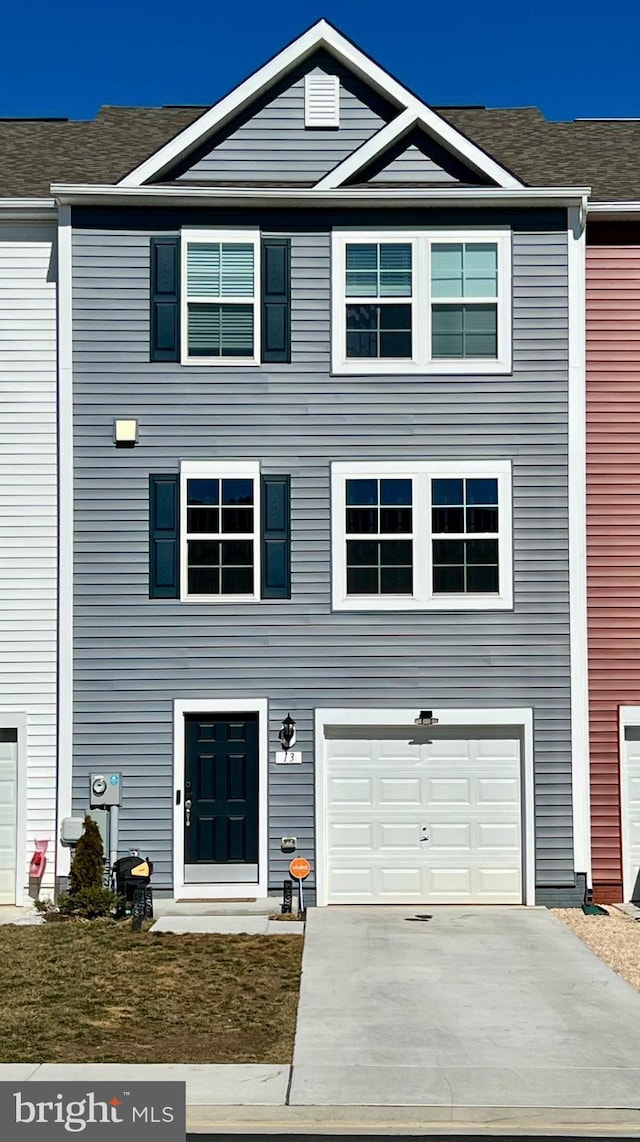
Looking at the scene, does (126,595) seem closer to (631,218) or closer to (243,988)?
(243,988)

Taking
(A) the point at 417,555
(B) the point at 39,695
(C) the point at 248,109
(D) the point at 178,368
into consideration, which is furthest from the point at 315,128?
(B) the point at 39,695

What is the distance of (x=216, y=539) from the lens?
15.2 m

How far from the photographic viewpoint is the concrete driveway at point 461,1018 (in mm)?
8258

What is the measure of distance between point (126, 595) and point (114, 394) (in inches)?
95.1

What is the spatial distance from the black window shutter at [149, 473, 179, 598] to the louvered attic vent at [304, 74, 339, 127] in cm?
501

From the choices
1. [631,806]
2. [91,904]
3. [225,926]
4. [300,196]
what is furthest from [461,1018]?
[300,196]

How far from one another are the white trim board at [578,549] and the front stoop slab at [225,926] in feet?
12.0

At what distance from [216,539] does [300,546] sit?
3.28 ft

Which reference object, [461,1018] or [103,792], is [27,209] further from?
[461,1018]

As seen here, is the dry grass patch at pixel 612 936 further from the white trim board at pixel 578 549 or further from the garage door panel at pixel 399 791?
the garage door panel at pixel 399 791

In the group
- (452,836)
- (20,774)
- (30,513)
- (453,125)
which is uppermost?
(453,125)

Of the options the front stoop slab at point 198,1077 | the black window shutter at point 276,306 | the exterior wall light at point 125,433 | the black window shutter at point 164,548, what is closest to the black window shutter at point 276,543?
the black window shutter at point 164,548

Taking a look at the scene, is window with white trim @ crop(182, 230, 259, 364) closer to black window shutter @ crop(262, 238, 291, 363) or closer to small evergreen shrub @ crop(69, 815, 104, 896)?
black window shutter @ crop(262, 238, 291, 363)

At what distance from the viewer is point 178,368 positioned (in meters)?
15.3
